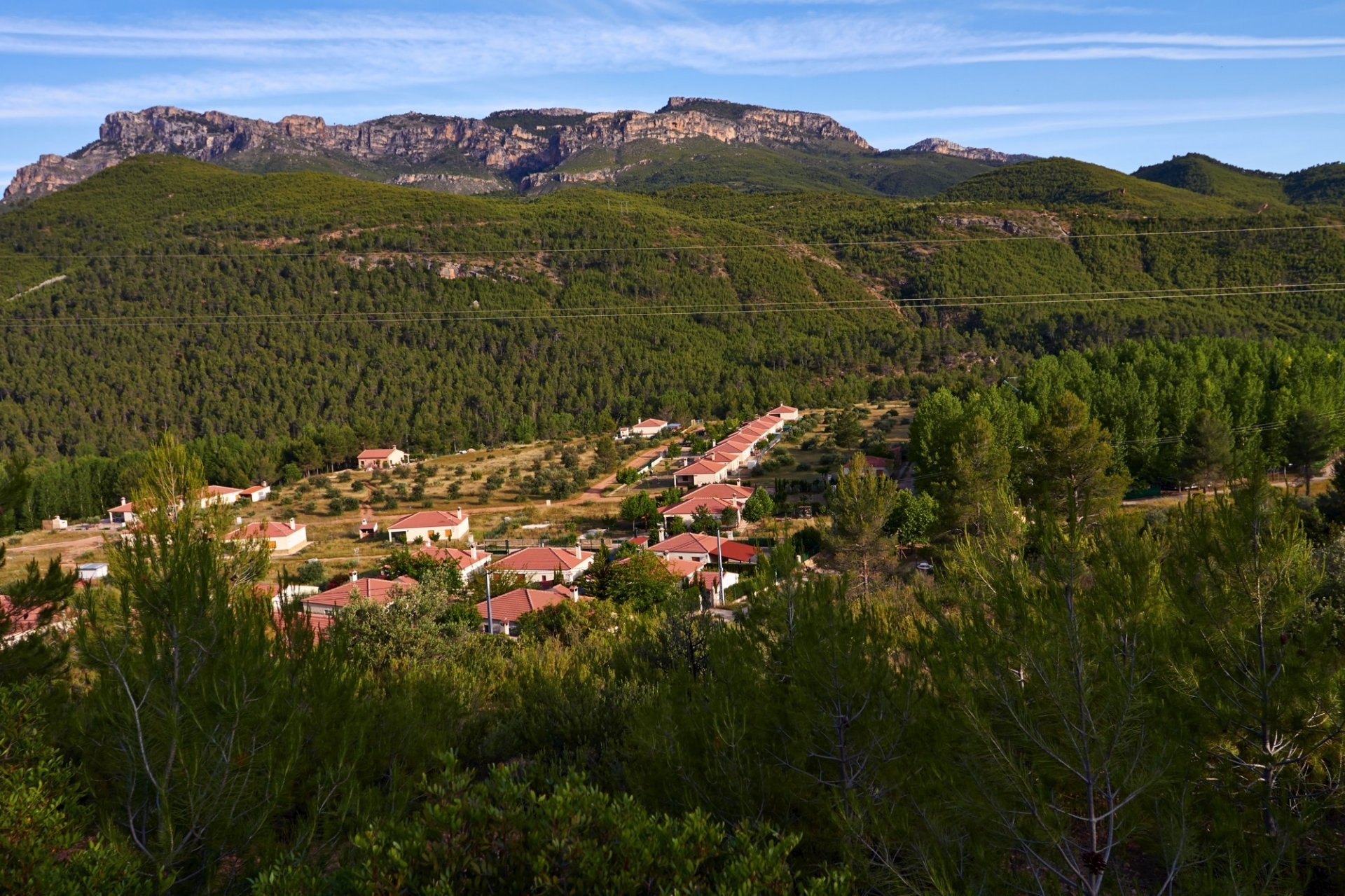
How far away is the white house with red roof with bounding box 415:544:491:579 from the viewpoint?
1016 inches

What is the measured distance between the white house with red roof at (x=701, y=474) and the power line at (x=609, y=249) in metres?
59.3

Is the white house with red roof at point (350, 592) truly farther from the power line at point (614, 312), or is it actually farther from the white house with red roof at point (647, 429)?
the power line at point (614, 312)

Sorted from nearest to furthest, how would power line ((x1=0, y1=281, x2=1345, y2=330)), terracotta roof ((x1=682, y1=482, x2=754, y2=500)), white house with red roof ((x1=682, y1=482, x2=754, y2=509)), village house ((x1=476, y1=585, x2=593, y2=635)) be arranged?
village house ((x1=476, y1=585, x2=593, y2=635)) → white house with red roof ((x1=682, y1=482, x2=754, y2=509)) → terracotta roof ((x1=682, y1=482, x2=754, y2=500)) → power line ((x1=0, y1=281, x2=1345, y2=330))

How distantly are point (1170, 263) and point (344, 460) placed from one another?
298 ft

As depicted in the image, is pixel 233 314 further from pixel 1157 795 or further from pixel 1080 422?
pixel 1157 795

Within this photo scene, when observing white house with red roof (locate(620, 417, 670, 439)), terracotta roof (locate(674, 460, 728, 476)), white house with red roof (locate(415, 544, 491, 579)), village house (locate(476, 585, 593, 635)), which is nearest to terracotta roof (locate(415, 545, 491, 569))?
white house with red roof (locate(415, 544, 491, 579))

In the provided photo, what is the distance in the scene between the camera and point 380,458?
56312mm

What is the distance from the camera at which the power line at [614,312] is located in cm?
7612

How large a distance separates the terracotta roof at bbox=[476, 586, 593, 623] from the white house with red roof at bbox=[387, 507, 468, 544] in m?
12.1

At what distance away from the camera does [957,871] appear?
4.25m

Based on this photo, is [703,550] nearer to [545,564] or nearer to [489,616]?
[545,564]

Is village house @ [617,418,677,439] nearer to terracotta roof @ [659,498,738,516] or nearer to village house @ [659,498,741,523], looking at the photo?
terracotta roof @ [659,498,738,516]

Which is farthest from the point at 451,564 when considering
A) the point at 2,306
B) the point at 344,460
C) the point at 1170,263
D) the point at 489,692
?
the point at 1170,263

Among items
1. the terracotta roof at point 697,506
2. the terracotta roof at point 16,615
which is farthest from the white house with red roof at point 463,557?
the terracotta roof at point 16,615
